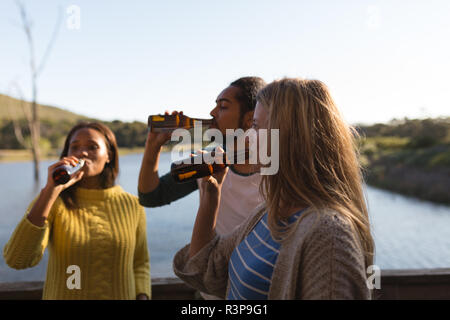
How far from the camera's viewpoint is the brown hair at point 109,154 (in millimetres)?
1470

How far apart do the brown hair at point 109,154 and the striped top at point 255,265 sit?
91 centimetres

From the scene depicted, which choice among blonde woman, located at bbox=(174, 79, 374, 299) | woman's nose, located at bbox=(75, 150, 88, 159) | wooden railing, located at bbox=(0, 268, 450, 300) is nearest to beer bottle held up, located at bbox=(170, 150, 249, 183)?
blonde woman, located at bbox=(174, 79, 374, 299)

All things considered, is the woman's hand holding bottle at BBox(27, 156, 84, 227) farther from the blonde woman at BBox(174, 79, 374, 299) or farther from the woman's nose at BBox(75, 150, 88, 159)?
the blonde woman at BBox(174, 79, 374, 299)

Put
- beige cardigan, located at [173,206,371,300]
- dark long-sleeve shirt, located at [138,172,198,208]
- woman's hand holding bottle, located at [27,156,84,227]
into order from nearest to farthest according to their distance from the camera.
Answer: beige cardigan, located at [173,206,371,300] → woman's hand holding bottle, located at [27,156,84,227] → dark long-sleeve shirt, located at [138,172,198,208]

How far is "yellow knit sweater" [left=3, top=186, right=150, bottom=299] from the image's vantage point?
1.25 meters

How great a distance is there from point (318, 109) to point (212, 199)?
0.44m

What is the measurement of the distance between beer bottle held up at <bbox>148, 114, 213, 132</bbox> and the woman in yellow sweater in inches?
13.4

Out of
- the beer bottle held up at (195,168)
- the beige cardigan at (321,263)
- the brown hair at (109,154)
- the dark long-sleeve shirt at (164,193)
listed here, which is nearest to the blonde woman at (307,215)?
the beige cardigan at (321,263)

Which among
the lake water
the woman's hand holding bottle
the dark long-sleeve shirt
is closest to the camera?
the woman's hand holding bottle

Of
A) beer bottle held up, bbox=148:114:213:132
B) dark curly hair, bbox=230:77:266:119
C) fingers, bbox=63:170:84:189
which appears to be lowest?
fingers, bbox=63:170:84:189

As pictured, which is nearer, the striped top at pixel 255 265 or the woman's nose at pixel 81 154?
the striped top at pixel 255 265

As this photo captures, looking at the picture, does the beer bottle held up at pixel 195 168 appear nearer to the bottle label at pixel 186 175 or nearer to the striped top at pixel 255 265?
the bottle label at pixel 186 175

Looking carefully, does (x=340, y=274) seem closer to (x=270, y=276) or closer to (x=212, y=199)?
(x=270, y=276)

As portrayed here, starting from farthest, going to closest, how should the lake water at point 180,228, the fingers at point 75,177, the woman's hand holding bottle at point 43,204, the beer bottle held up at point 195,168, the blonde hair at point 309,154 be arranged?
the lake water at point 180,228
the fingers at point 75,177
the woman's hand holding bottle at point 43,204
the beer bottle held up at point 195,168
the blonde hair at point 309,154
